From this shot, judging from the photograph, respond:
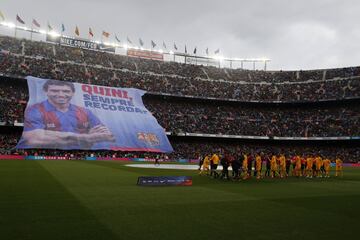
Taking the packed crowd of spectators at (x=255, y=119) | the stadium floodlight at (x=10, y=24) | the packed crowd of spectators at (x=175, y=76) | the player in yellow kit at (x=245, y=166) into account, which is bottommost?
the player in yellow kit at (x=245, y=166)

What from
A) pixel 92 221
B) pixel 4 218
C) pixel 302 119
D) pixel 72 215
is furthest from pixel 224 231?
pixel 302 119

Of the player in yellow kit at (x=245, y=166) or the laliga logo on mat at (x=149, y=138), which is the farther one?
the laliga logo on mat at (x=149, y=138)

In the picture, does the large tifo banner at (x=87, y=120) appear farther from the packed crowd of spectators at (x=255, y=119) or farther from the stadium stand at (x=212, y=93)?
the packed crowd of spectators at (x=255, y=119)

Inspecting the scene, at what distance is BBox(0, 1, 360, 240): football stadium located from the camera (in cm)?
1036

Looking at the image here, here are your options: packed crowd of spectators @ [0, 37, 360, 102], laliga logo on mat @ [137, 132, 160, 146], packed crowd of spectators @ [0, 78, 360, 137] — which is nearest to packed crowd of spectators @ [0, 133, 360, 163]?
laliga logo on mat @ [137, 132, 160, 146]

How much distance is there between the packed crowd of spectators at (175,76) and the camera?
221 feet

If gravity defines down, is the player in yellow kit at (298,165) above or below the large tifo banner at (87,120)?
below

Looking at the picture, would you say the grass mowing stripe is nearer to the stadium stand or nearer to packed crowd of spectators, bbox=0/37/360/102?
the stadium stand

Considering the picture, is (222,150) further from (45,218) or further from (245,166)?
(45,218)

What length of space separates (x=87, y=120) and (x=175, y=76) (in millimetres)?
28238

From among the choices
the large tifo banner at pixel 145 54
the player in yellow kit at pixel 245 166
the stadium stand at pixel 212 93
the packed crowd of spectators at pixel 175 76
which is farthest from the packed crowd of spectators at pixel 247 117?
the player in yellow kit at pixel 245 166

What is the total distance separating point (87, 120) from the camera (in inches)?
2250

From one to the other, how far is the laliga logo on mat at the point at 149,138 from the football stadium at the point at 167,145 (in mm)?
243

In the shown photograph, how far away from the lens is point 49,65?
67375mm
